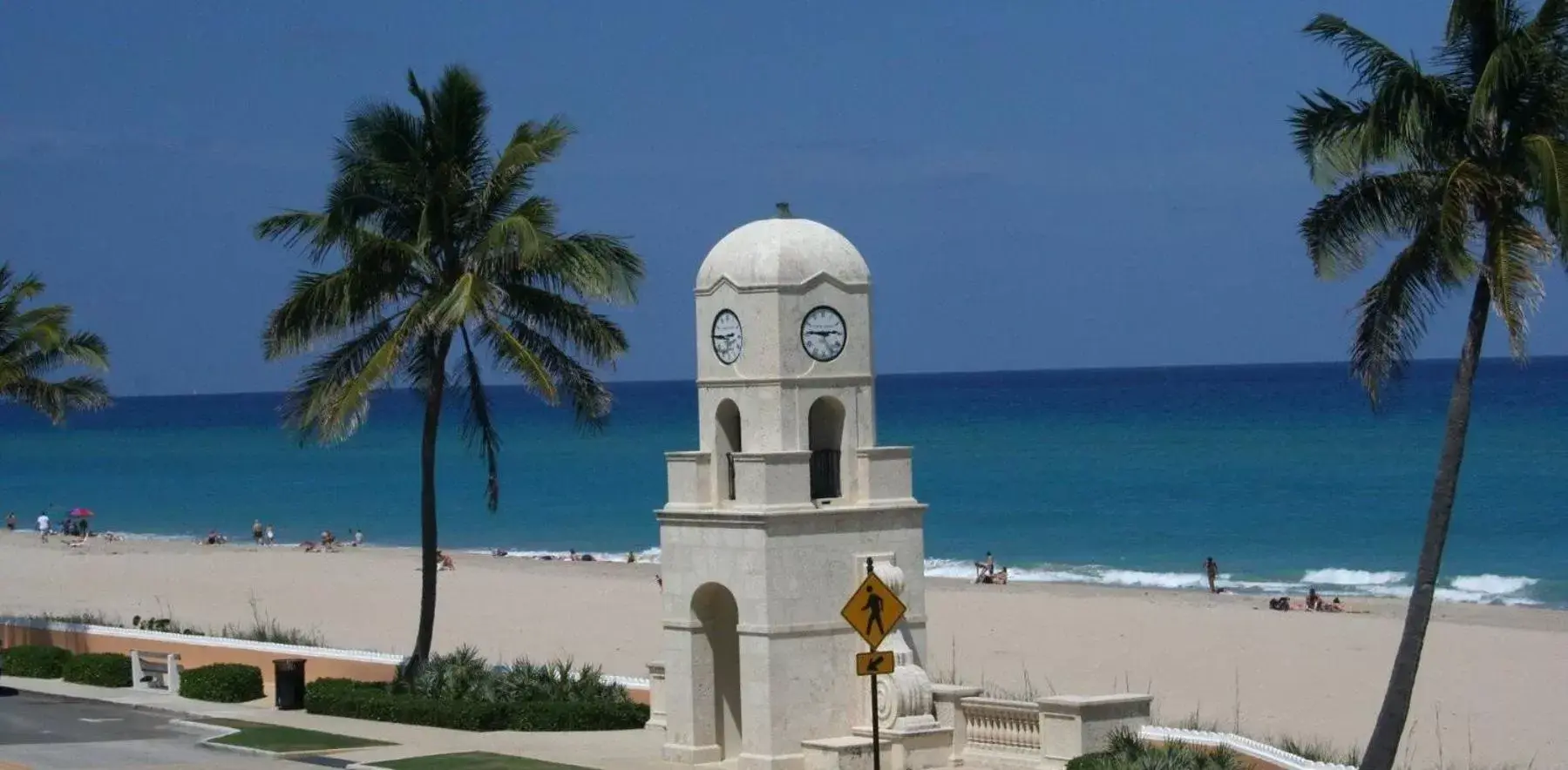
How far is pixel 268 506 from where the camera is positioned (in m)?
114

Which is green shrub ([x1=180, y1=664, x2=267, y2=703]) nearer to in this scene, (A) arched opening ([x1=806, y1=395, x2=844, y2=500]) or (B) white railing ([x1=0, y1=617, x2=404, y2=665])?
(B) white railing ([x1=0, y1=617, x2=404, y2=665])

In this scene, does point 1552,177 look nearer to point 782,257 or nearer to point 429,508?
point 782,257

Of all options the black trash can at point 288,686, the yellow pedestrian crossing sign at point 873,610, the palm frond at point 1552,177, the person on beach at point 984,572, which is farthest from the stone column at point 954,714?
the person on beach at point 984,572

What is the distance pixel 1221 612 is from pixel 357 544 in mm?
39813

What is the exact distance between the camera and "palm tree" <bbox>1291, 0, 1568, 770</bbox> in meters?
19.1

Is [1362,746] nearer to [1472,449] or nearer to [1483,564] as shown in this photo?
[1483,564]

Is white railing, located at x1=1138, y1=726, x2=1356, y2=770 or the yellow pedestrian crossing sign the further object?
white railing, located at x1=1138, y1=726, x2=1356, y2=770

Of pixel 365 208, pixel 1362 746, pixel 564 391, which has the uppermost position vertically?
pixel 365 208

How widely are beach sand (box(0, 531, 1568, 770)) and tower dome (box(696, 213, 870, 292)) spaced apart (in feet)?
37.3

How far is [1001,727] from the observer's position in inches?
889

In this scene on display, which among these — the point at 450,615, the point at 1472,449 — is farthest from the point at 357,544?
the point at 1472,449

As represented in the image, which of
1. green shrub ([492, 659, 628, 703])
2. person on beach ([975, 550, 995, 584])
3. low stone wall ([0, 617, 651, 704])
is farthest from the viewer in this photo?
person on beach ([975, 550, 995, 584])

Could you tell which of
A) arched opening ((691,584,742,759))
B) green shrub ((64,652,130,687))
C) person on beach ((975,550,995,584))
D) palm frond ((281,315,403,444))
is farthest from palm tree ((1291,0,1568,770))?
person on beach ((975,550,995,584))

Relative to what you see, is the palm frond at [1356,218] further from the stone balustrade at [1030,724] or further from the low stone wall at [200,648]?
the low stone wall at [200,648]
